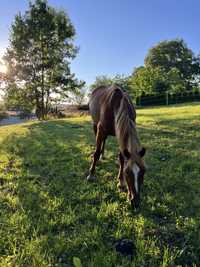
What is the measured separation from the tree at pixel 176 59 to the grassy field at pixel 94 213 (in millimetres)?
46264

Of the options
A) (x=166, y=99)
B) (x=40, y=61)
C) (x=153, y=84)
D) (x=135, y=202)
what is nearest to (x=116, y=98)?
(x=135, y=202)

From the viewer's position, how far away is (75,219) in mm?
3035

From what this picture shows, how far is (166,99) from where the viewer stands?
29.6m

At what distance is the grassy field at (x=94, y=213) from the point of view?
242cm

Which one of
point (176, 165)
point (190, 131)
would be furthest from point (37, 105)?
point (176, 165)

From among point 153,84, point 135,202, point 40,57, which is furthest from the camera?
point 153,84

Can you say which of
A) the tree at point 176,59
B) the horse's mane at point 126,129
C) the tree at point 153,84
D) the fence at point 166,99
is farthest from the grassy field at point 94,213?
the tree at point 176,59

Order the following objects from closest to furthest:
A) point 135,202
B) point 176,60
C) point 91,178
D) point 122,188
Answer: point 135,202, point 122,188, point 91,178, point 176,60

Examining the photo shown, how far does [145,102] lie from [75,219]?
27.9 meters

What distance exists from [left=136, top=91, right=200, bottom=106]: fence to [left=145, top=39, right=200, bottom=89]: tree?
19512mm

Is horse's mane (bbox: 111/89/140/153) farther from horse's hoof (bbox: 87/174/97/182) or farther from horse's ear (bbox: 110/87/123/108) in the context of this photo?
horse's hoof (bbox: 87/174/97/182)

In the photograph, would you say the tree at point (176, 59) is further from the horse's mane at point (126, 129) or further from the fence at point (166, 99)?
the horse's mane at point (126, 129)

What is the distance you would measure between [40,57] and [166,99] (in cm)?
1429

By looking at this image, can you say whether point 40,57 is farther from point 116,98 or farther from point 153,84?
point 116,98
